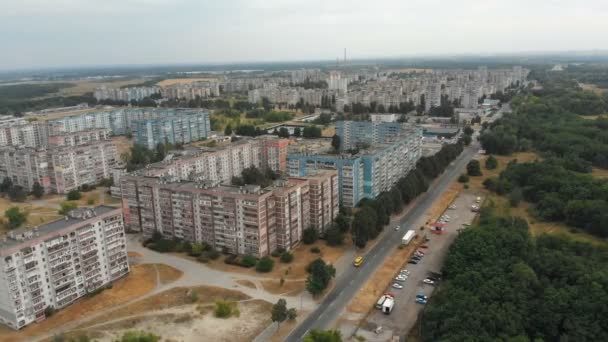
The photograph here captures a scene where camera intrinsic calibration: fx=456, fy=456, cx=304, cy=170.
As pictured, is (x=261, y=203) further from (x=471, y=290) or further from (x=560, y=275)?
(x=560, y=275)

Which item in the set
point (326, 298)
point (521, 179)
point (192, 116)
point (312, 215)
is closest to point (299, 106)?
point (192, 116)

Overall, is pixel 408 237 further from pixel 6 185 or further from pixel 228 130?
pixel 228 130

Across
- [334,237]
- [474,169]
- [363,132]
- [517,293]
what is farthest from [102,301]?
[363,132]

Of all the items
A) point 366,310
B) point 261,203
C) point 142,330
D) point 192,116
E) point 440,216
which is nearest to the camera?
point 142,330

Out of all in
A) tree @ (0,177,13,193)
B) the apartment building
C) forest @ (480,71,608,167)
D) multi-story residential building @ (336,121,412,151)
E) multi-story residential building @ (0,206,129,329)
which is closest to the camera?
multi-story residential building @ (0,206,129,329)

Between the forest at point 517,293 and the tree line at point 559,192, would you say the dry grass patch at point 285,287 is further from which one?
the tree line at point 559,192

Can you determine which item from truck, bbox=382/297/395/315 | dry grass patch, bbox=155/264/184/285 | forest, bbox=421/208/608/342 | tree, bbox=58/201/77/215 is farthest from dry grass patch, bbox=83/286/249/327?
tree, bbox=58/201/77/215

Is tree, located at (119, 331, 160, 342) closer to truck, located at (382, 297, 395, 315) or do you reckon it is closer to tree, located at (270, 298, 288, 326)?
tree, located at (270, 298, 288, 326)
